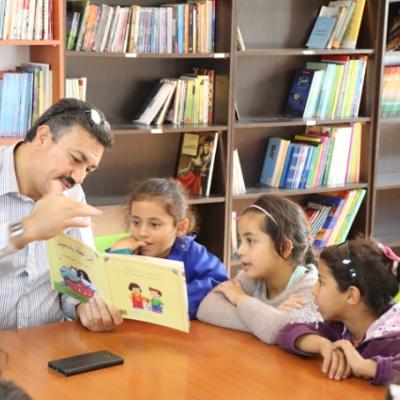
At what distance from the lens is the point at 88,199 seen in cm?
418

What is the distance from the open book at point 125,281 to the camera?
2107 mm

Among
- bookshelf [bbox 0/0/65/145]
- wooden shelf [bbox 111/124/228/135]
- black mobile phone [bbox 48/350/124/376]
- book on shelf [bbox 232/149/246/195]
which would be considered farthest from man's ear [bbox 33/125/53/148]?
book on shelf [bbox 232/149/246/195]

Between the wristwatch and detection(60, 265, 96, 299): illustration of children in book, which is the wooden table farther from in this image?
the wristwatch

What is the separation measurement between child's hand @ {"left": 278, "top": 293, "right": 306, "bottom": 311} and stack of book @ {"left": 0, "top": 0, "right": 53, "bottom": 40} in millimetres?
1889

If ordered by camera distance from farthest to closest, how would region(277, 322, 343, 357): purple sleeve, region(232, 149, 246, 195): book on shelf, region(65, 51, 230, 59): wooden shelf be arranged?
1. region(232, 149, 246, 195): book on shelf
2. region(65, 51, 230, 59): wooden shelf
3. region(277, 322, 343, 357): purple sleeve

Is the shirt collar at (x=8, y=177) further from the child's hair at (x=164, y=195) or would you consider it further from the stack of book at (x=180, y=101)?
the stack of book at (x=180, y=101)

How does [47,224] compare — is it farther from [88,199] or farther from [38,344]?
[88,199]

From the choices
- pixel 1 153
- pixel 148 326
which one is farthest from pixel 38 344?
pixel 1 153

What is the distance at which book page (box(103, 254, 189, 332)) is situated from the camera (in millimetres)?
2094

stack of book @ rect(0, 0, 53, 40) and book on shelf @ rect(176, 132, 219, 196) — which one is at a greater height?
stack of book @ rect(0, 0, 53, 40)

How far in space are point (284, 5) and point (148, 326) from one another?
282cm

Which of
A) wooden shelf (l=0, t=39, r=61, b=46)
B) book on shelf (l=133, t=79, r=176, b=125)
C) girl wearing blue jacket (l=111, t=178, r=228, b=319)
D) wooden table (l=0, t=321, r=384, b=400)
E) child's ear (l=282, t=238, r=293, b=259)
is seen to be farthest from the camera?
book on shelf (l=133, t=79, r=176, b=125)

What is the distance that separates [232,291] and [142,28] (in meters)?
1.98

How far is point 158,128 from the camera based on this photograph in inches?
160
